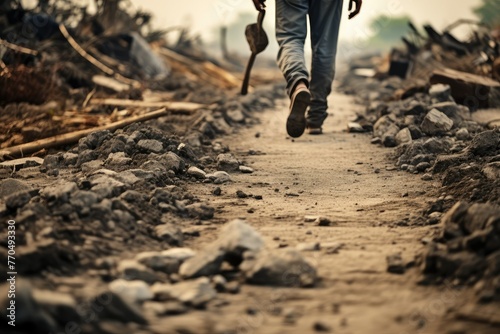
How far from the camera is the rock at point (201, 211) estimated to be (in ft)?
9.04

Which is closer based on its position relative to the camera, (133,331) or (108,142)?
(133,331)

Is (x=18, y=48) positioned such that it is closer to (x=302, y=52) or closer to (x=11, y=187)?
(x=302, y=52)

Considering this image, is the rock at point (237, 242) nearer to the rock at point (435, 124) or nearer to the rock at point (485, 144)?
the rock at point (485, 144)

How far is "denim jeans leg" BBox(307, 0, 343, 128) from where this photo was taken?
15.2ft

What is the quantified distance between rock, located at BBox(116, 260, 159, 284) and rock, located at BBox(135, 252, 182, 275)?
8cm

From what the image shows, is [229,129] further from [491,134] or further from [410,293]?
[410,293]

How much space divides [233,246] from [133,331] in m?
0.58

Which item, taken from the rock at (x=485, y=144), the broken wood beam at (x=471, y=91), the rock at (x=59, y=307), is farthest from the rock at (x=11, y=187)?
the broken wood beam at (x=471, y=91)

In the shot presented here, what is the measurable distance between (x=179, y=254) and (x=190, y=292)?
31 centimetres

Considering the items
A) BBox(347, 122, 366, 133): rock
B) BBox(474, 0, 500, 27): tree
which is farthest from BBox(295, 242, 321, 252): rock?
BBox(474, 0, 500, 27): tree

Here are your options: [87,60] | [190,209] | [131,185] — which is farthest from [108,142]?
[87,60]

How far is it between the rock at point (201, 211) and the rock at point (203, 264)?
0.66 m

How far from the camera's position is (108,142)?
12.5 ft

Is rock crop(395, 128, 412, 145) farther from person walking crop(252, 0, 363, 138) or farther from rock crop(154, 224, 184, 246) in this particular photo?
rock crop(154, 224, 184, 246)
